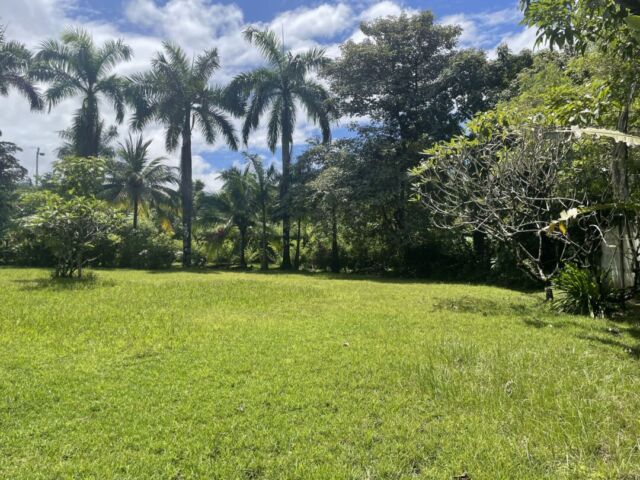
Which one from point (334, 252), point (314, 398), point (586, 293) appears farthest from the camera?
point (334, 252)

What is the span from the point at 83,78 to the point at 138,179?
20.6 ft

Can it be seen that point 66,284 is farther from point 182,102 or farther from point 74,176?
point 182,102

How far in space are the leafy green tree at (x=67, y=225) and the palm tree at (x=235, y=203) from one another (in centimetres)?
1078

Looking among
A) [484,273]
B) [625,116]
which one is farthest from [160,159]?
[625,116]

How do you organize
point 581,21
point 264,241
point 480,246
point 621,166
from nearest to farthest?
point 581,21 → point 621,166 → point 480,246 → point 264,241

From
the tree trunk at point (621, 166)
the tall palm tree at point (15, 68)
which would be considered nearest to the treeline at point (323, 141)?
the tall palm tree at point (15, 68)

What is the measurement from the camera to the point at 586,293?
7.97m

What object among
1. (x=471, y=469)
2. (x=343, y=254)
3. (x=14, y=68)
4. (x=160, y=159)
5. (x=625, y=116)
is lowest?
(x=471, y=469)

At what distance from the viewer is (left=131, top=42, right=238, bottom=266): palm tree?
71.6 ft

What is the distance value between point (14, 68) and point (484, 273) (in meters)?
26.7

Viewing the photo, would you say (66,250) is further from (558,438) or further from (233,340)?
(558,438)

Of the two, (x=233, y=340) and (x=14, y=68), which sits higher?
(x=14, y=68)

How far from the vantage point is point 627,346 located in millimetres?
5570

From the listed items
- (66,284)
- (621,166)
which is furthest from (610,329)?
(66,284)
